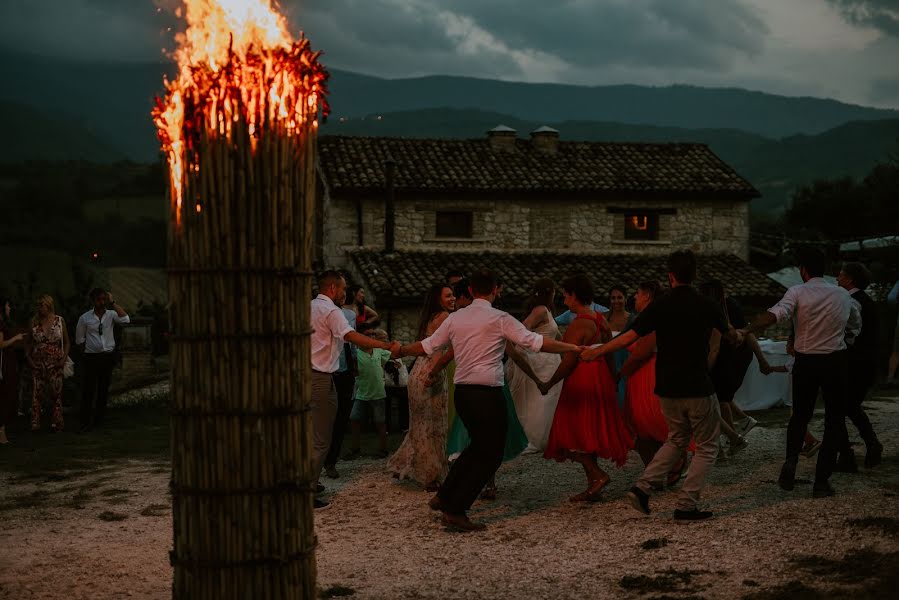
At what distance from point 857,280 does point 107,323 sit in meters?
10.1

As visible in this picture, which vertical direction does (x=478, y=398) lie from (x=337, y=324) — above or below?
below

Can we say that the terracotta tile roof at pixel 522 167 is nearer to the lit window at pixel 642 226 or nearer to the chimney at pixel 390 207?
the chimney at pixel 390 207

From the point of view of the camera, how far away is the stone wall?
98.4 ft

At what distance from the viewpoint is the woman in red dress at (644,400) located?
8.34 meters

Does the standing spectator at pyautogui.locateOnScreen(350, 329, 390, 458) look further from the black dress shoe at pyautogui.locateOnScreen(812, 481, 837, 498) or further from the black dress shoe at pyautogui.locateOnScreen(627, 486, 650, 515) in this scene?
the black dress shoe at pyautogui.locateOnScreen(812, 481, 837, 498)

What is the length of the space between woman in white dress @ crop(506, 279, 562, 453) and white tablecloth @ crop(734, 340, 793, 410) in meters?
8.41

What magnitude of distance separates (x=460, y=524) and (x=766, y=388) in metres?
11.3

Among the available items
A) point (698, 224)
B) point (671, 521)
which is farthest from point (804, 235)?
point (671, 521)

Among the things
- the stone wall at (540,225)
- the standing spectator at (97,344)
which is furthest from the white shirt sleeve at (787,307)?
the stone wall at (540,225)

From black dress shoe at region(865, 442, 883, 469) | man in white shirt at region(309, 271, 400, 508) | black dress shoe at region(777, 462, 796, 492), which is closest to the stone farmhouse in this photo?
black dress shoe at region(865, 442, 883, 469)

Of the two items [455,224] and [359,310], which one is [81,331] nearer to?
[359,310]

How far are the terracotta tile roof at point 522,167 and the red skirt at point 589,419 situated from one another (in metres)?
21.5

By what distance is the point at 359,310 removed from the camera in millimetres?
12367

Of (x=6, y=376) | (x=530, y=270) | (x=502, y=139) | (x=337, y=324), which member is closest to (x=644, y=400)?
(x=337, y=324)
